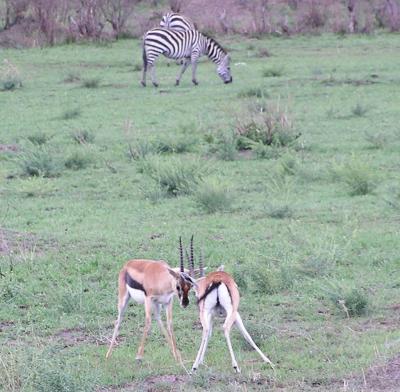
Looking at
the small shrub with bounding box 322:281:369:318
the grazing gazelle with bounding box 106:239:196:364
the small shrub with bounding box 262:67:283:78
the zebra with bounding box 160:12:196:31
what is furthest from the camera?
the zebra with bounding box 160:12:196:31

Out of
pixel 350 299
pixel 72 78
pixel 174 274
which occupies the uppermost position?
pixel 174 274

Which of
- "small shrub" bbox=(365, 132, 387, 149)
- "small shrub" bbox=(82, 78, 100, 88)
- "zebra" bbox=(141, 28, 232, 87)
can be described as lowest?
"small shrub" bbox=(365, 132, 387, 149)

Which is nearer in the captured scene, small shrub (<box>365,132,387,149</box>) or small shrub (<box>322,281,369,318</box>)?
small shrub (<box>322,281,369,318</box>)

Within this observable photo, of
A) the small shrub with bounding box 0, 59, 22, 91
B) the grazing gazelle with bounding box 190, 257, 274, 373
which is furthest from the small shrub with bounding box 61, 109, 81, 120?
the grazing gazelle with bounding box 190, 257, 274, 373

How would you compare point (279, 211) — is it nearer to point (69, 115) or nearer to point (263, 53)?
point (69, 115)

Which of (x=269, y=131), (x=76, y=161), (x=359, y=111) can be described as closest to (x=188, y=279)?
(x=76, y=161)

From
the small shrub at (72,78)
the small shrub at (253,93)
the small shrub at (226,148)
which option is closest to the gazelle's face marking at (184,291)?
the small shrub at (226,148)

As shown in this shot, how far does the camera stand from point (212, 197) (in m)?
10.6

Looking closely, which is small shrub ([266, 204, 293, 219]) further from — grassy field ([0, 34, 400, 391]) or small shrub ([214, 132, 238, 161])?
small shrub ([214, 132, 238, 161])

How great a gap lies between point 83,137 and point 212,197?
4.97 metres

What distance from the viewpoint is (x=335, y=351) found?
631 cm

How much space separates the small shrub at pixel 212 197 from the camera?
34.8 ft

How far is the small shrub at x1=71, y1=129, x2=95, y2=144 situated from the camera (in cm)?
1503

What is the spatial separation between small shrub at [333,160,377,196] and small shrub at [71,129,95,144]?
482 centimetres
